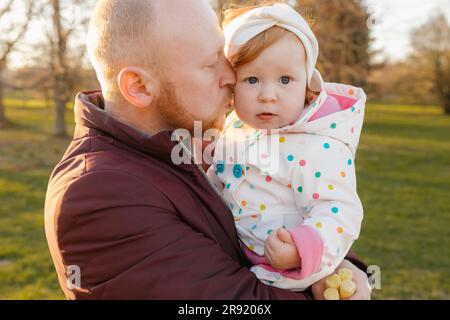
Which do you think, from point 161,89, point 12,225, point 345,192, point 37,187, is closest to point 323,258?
point 345,192

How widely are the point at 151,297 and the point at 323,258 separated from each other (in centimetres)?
62

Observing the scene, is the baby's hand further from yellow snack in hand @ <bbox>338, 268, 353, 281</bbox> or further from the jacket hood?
the jacket hood

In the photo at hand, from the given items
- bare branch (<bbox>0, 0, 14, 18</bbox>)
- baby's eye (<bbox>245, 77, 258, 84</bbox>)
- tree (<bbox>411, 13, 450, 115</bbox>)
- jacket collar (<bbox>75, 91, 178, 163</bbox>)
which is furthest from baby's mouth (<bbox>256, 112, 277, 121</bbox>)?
tree (<bbox>411, 13, 450, 115</bbox>)

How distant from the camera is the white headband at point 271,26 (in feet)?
6.70

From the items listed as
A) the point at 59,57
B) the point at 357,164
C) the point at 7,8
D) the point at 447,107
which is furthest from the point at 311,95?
the point at 447,107

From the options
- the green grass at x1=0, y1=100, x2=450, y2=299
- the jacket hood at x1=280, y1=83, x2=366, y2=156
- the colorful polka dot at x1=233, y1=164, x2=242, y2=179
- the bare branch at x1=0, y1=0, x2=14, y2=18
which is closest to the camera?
the jacket hood at x1=280, y1=83, x2=366, y2=156

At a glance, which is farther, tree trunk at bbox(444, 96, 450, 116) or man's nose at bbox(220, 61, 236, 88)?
tree trunk at bbox(444, 96, 450, 116)

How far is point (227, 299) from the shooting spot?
170 cm

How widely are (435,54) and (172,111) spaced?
39243 mm

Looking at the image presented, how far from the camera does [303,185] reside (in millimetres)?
1962

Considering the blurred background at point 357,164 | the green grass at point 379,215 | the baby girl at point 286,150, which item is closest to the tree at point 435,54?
the blurred background at point 357,164

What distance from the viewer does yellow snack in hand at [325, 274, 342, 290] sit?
1917 mm

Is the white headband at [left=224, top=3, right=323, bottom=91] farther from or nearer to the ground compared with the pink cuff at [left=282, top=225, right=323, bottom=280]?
farther from the ground

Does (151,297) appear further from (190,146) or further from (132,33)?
(132,33)
